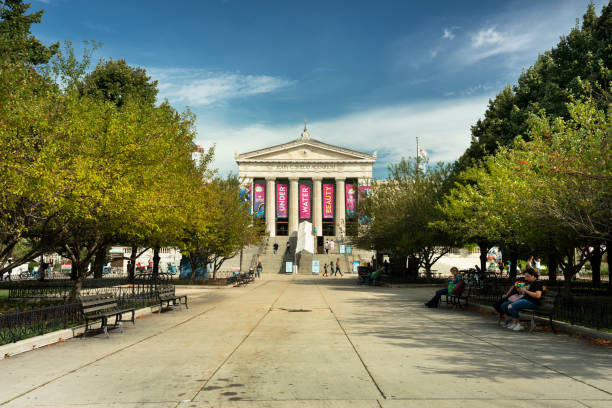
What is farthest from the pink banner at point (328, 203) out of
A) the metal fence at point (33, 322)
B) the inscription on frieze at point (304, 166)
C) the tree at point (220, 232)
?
the metal fence at point (33, 322)

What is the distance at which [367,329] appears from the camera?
11.4 metres

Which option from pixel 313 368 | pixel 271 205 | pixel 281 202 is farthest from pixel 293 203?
pixel 313 368

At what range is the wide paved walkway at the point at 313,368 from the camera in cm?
572

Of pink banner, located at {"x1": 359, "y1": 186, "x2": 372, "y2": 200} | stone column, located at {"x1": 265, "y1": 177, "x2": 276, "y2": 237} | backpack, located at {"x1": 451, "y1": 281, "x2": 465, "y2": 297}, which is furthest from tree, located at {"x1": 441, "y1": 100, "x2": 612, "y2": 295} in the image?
stone column, located at {"x1": 265, "y1": 177, "x2": 276, "y2": 237}

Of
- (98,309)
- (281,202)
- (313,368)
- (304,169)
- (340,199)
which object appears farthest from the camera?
(304,169)

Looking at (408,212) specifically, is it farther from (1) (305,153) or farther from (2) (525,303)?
(1) (305,153)

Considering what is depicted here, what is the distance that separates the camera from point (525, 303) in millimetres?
11500

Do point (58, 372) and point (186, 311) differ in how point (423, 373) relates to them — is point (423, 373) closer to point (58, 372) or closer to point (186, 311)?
point (58, 372)

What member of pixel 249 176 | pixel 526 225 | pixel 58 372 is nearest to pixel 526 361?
pixel 58 372

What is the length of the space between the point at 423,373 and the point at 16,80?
11806 mm

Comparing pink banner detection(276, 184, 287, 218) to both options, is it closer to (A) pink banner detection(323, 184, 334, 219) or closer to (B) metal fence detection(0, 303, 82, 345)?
(A) pink banner detection(323, 184, 334, 219)

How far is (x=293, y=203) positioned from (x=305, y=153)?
8905 millimetres

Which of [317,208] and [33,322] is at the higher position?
[317,208]

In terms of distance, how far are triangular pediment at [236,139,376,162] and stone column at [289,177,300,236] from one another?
4.07 metres
